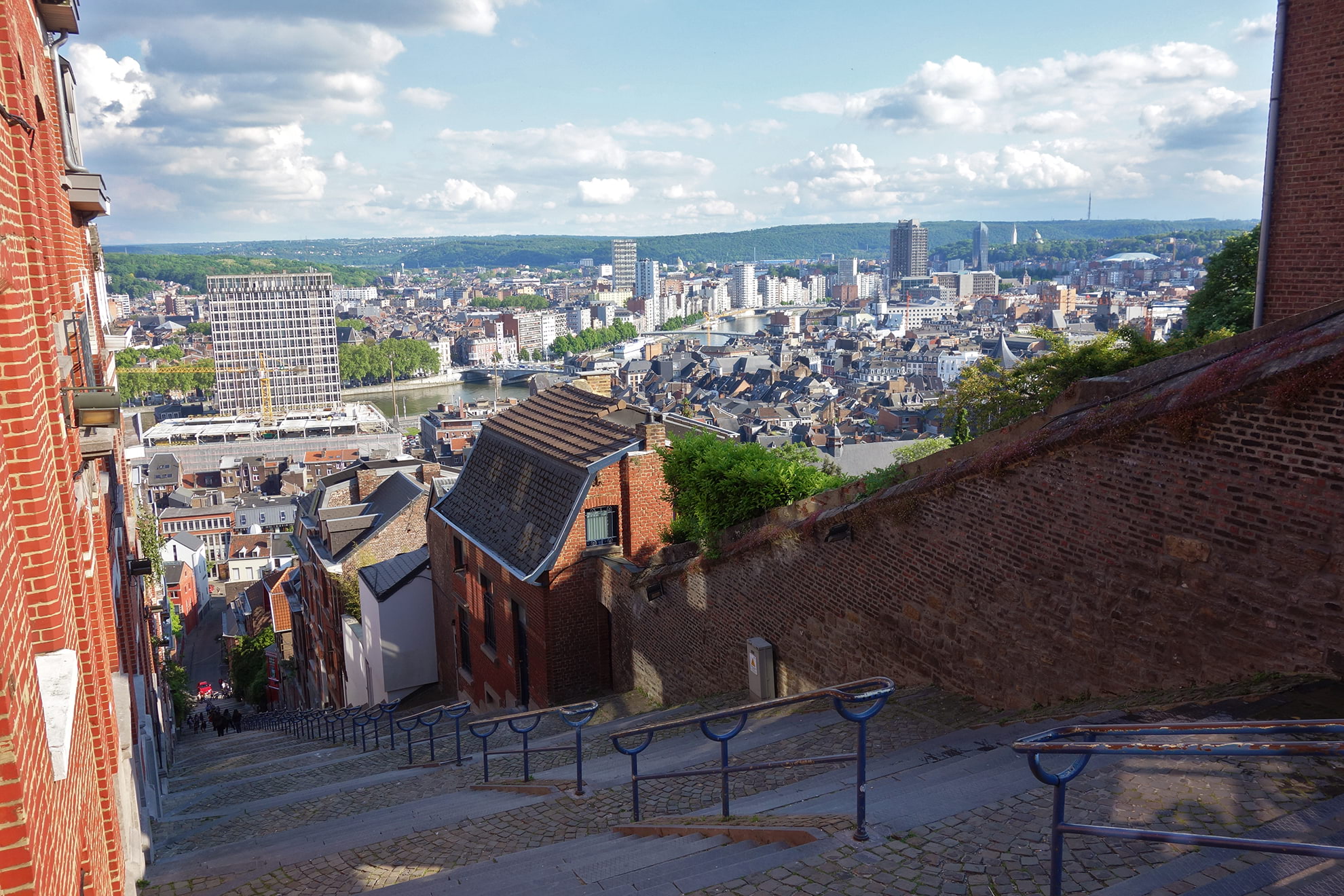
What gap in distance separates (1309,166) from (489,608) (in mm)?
14968

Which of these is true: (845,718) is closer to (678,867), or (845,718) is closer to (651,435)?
(678,867)

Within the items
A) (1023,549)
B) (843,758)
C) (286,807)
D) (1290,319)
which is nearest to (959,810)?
(843,758)

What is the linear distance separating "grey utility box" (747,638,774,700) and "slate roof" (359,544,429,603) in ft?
39.0

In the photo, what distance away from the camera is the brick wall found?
7.04m

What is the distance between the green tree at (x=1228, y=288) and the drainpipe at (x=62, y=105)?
18361mm

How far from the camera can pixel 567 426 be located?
1820 cm

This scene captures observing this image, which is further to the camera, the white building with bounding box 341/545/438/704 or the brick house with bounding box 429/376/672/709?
the white building with bounding box 341/545/438/704

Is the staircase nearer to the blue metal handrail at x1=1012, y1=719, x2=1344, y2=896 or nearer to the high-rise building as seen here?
the blue metal handrail at x1=1012, y1=719, x2=1344, y2=896

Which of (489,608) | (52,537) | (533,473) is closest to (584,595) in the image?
(533,473)

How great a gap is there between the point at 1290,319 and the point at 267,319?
159 meters

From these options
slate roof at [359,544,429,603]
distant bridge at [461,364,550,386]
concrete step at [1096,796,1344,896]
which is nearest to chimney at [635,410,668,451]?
slate roof at [359,544,429,603]

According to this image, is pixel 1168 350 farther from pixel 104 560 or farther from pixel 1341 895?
pixel 104 560

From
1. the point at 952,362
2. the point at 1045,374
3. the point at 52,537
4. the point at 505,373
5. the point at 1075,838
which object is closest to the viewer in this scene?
the point at 1075,838

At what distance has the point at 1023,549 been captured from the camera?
9.09 meters
